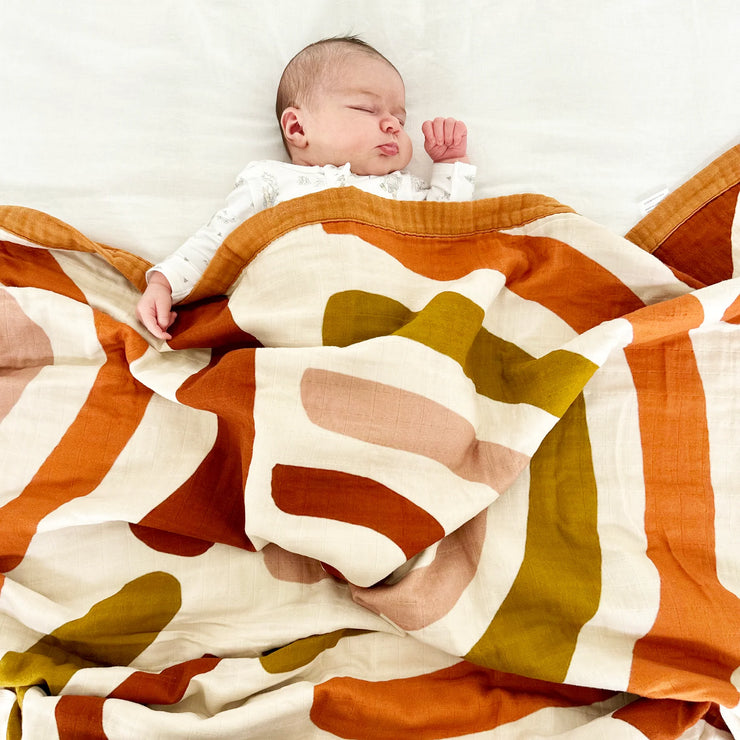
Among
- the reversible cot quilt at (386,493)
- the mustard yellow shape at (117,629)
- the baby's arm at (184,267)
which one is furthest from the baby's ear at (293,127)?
the mustard yellow shape at (117,629)

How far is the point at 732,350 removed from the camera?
0.79 m

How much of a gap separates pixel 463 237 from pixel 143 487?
1.64 ft

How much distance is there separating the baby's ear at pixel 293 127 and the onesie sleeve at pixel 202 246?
115 millimetres

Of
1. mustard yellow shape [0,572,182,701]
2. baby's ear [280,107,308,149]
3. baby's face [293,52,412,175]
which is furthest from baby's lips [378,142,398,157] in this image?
mustard yellow shape [0,572,182,701]

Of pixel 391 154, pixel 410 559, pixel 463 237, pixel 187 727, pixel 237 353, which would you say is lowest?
pixel 187 727

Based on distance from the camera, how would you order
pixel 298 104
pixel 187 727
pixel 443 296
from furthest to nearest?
pixel 298 104 → pixel 443 296 → pixel 187 727

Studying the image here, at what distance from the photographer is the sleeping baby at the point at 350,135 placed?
39.4 inches

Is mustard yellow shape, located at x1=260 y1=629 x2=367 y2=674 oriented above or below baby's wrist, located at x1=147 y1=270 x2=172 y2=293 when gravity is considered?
below

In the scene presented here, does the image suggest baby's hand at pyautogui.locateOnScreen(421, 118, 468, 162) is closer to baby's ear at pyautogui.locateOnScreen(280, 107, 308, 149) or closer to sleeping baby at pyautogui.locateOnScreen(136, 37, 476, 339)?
sleeping baby at pyautogui.locateOnScreen(136, 37, 476, 339)

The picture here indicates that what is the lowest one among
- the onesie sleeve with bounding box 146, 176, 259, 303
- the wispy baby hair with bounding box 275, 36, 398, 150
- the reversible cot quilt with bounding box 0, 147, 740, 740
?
the reversible cot quilt with bounding box 0, 147, 740, 740

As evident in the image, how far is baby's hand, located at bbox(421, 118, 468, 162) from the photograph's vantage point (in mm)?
1012

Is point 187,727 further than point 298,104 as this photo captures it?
No

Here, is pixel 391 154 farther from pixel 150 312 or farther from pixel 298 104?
pixel 150 312

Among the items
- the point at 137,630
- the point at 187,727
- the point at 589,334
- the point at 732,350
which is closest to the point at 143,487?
the point at 137,630
